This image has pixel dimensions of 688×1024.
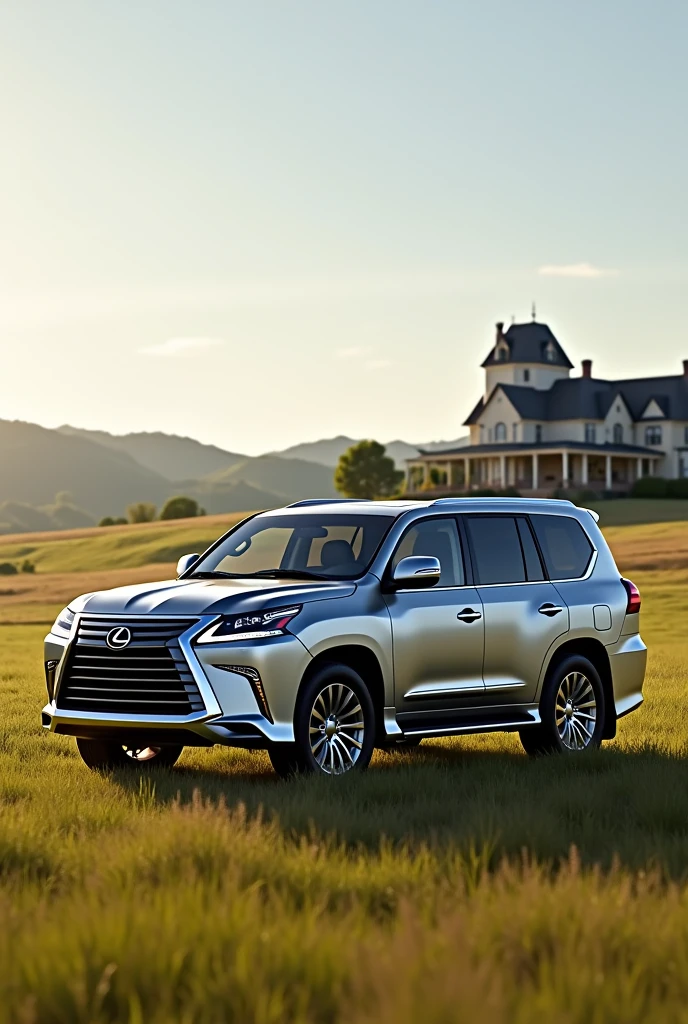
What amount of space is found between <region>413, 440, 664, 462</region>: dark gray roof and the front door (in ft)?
297

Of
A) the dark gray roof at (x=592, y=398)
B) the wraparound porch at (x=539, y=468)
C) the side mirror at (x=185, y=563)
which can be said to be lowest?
the side mirror at (x=185, y=563)

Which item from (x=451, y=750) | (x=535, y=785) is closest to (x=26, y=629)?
(x=451, y=750)

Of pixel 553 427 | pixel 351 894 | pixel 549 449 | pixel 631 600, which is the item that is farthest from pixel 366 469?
pixel 351 894

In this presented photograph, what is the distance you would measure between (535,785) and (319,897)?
412cm

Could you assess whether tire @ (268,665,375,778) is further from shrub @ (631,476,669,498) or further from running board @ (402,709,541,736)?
shrub @ (631,476,669,498)

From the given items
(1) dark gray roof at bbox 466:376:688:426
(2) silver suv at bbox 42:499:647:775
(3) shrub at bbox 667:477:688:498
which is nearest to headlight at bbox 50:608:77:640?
(2) silver suv at bbox 42:499:647:775

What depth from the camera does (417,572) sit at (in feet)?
35.3

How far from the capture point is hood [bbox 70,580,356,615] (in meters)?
10.2

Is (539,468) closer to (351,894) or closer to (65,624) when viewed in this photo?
(65,624)

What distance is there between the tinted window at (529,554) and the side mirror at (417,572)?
165 cm

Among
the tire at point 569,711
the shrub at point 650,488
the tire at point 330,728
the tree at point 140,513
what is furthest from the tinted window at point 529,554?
the tree at point 140,513

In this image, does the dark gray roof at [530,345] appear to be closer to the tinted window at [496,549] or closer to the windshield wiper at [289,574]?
the tinted window at [496,549]

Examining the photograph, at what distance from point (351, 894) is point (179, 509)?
12065 centimetres

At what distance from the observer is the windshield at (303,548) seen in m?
11.2
